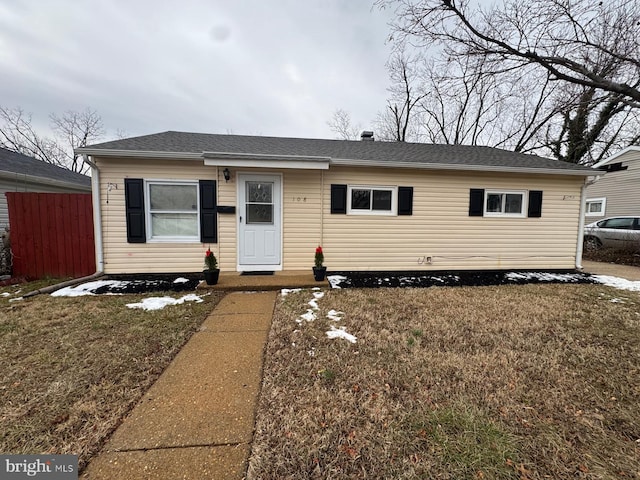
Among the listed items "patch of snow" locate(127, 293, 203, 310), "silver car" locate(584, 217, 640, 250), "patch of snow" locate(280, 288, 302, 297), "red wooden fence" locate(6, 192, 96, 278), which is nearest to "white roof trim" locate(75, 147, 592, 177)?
"red wooden fence" locate(6, 192, 96, 278)

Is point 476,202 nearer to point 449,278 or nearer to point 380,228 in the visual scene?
point 449,278

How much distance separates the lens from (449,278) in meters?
6.00

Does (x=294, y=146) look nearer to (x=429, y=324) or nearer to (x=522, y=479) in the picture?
(x=429, y=324)

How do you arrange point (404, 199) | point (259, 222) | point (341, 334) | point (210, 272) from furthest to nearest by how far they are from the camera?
1. point (404, 199)
2. point (259, 222)
3. point (210, 272)
4. point (341, 334)

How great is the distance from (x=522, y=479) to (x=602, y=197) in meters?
16.3

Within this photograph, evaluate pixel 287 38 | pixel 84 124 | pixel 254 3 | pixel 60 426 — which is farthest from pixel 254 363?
pixel 84 124

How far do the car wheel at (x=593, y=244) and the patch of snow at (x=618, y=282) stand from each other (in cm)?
517

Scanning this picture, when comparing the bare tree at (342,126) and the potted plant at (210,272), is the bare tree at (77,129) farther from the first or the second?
the potted plant at (210,272)

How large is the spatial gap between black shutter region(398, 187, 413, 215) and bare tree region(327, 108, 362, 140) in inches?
541

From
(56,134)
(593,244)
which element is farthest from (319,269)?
(56,134)

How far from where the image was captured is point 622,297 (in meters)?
4.73

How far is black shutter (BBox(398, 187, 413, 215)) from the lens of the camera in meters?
6.15

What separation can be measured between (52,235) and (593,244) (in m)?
16.6

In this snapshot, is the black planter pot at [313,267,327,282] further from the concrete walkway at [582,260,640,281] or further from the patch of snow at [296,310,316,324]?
the concrete walkway at [582,260,640,281]
